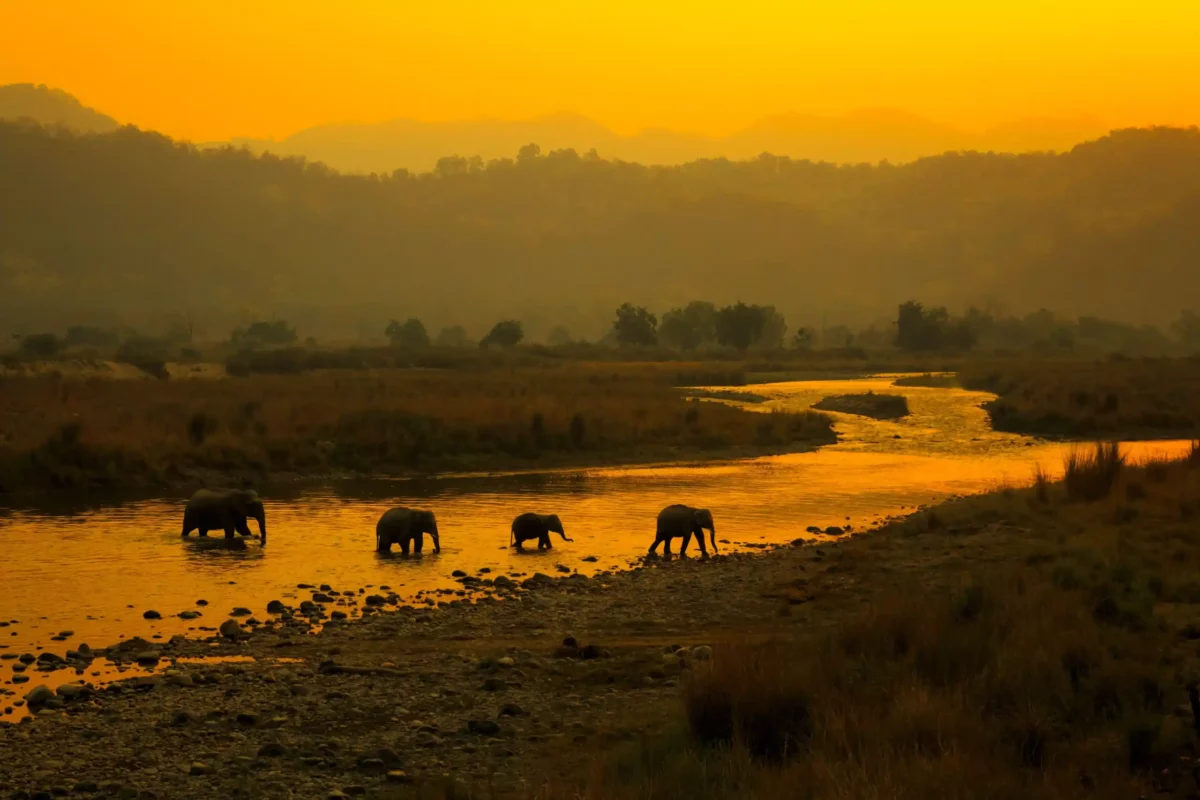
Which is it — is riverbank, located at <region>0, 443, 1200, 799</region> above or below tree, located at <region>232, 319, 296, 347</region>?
below

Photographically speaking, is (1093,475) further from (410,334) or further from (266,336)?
(266,336)

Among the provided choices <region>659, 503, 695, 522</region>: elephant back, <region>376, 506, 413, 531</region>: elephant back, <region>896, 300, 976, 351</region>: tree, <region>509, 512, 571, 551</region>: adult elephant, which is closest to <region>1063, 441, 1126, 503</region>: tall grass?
<region>659, 503, 695, 522</region>: elephant back

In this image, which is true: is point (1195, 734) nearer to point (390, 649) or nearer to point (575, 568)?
point (390, 649)

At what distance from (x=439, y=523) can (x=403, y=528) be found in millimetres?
4452

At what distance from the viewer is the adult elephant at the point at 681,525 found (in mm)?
22859

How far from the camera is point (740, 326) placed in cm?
14825

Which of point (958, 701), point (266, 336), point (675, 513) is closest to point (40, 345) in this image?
point (266, 336)

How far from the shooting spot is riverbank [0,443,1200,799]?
29.1 feet

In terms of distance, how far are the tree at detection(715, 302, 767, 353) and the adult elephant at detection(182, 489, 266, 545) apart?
125141 millimetres

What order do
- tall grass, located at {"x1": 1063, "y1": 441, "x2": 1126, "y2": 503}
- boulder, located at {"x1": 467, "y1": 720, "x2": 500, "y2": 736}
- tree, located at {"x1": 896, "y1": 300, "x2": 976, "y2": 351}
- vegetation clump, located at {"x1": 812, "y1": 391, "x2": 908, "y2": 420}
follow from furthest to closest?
1. tree, located at {"x1": 896, "y1": 300, "x2": 976, "y2": 351}
2. vegetation clump, located at {"x1": 812, "y1": 391, "x2": 908, "y2": 420}
3. tall grass, located at {"x1": 1063, "y1": 441, "x2": 1126, "y2": 503}
4. boulder, located at {"x1": 467, "y1": 720, "x2": 500, "y2": 736}

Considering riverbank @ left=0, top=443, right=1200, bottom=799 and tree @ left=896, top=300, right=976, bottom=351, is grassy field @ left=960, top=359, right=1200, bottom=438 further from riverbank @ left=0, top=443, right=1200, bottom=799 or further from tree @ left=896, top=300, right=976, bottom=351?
tree @ left=896, top=300, right=976, bottom=351

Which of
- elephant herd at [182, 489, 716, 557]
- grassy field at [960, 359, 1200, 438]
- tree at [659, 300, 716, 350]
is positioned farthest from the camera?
tree at [659, 300, 716, 350]

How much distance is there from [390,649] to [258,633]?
6.50 feet

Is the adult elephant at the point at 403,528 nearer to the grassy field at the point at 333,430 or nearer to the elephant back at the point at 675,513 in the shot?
the elephant back at the point at 675,513
